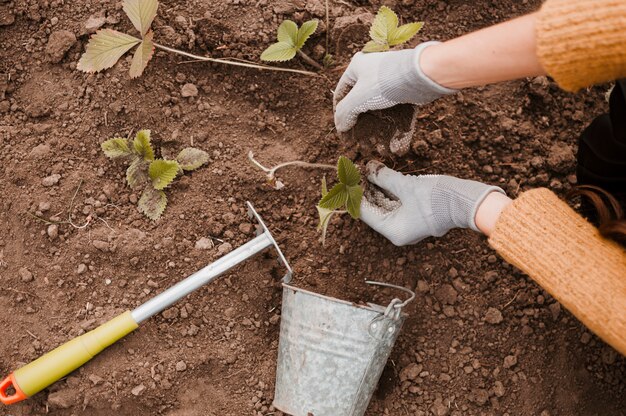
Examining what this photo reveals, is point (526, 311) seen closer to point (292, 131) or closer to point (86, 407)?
point (292, 131)

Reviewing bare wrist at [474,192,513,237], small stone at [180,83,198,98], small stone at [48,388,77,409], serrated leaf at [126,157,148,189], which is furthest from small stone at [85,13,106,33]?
bare wrist at [474,192,513,237]

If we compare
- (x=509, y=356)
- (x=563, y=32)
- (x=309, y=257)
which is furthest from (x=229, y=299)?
(x=563, y=32)

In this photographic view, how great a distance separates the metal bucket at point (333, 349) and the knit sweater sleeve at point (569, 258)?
31 centimetres

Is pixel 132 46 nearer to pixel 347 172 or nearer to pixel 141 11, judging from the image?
pixel 141 11

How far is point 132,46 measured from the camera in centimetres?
168

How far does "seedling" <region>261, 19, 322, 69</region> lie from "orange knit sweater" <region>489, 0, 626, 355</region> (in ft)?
2.30

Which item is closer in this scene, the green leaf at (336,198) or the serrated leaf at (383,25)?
the green leaf at (336,198)

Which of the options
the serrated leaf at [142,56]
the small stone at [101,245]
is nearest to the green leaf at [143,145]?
the serrated leaf at [142,56]

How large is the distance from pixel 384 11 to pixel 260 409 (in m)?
1.14

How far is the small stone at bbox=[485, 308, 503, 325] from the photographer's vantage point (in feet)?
5.41

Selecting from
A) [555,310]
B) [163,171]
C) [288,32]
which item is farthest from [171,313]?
[555,310]

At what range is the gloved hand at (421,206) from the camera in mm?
1453

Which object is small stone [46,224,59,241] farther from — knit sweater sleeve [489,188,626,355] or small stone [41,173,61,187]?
knit sweater sleeve [489,188,626,355]

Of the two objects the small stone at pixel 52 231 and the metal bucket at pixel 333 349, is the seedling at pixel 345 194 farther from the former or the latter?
the small stone at pixel 52 231
